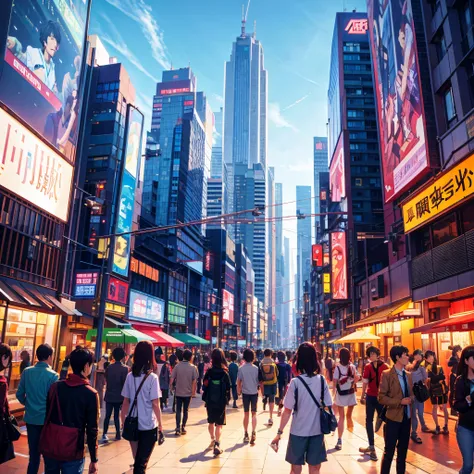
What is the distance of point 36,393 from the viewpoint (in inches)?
248

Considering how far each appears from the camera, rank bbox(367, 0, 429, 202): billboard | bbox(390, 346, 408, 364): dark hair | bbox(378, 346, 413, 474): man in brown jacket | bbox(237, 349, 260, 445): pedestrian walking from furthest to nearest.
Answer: bbox(367, 0, 429, 202): billboard
bbox(237, 349, 260, 445): pedestrian walking
bbox(390, 346, 408, 364): dark hair
bbox(378, 346, 413, 474): man in brown jacket

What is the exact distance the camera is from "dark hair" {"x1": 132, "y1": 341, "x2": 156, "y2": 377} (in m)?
6.05

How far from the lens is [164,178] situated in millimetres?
99375

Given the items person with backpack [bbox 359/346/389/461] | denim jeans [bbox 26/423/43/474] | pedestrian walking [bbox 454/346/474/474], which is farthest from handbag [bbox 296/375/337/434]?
person with backpack [bbox 359/346/389/461]

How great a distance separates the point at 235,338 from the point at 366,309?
7730 cm

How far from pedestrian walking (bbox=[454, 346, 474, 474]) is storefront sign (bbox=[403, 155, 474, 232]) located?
1285cm

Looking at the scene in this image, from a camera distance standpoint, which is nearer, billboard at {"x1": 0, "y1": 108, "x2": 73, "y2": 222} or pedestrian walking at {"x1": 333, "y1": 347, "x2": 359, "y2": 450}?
pedestrian walking at {"x1": 333, "y1": 347, "x2": 359, "y2": 450}

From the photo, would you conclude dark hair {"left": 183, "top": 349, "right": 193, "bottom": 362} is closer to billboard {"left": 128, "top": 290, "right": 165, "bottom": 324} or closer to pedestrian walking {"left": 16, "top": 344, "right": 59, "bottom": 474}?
pedestrian walking {"left": 16, "top": 344, "right": 59, "bottom": 474}

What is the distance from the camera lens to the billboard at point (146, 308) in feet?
128

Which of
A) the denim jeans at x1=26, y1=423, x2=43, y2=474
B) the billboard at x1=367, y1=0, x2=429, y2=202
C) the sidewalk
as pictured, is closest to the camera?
the denim jeans at x1=26, y1=423, x2=43, y2=474

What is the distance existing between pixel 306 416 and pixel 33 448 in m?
3.81

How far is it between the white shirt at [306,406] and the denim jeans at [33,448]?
347 cm

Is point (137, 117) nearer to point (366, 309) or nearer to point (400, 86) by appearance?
point (400, 86)

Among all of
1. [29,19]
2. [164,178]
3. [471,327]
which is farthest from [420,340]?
[164,178]
